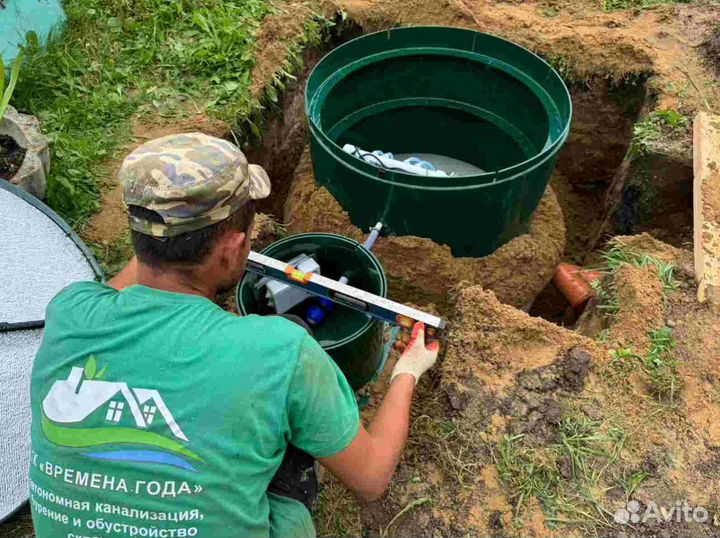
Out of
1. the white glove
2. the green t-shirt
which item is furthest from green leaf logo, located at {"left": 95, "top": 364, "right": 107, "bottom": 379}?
the white glove

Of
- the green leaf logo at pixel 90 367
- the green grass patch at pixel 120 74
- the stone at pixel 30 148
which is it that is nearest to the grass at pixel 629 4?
the green grass patch at pixel 120 74

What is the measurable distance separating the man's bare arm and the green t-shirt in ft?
0.47

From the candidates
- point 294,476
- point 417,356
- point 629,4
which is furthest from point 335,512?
point 629,4

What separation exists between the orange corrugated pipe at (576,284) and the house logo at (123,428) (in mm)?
2558

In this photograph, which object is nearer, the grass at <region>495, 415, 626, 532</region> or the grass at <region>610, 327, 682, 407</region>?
the grass at <region>495, 415, 626, 532</region>

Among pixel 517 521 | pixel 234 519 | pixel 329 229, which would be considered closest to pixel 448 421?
pixel 517 521

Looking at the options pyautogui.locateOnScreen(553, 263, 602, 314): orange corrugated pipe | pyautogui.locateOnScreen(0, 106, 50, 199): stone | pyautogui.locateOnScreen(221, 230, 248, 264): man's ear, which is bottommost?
pyautogui.locateOnScreen(553, 263, 602, 314): orange corrugated pipe

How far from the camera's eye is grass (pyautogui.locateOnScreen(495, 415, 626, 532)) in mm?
2023

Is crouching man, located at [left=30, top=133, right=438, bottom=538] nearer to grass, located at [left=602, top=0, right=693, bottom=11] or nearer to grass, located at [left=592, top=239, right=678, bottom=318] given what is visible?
grass, located at [left=592, top=239, right=678, bottom=318]

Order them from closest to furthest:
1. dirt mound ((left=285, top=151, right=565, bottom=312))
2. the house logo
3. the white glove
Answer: the house logo, the white glove, dirt mound ((left=285, top=151, right=565, bottom=312))

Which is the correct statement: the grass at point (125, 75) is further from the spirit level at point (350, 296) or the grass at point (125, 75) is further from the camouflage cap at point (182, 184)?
Answer: the camouflage cap at point (182, 184)

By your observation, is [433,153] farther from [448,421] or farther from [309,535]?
[309,535]

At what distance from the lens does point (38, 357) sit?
138cm

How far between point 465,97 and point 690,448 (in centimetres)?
234
